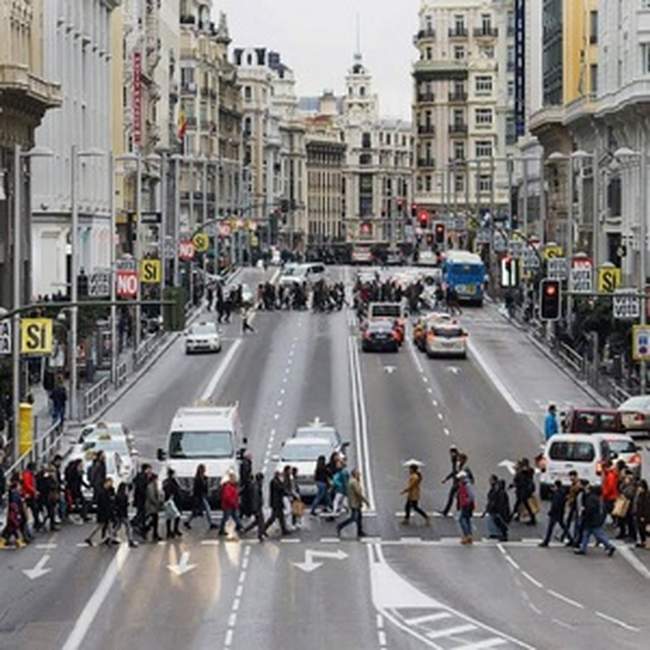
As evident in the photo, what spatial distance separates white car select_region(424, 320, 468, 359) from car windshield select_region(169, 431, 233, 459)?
125ft

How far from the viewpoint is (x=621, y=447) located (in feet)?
174

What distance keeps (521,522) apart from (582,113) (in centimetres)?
7470

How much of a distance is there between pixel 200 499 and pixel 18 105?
141ft

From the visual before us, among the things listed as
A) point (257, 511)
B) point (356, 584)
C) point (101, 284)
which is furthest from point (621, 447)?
point (101, 284)

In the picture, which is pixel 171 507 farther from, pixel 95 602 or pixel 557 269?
pixel 557 269

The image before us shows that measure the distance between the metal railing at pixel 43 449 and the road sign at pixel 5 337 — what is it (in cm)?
228

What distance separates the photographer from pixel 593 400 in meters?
→ 75.4

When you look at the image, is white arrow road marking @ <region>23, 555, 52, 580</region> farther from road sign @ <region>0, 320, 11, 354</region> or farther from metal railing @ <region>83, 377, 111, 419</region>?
metal railing @ <region>83, 377, 111, 419</region>

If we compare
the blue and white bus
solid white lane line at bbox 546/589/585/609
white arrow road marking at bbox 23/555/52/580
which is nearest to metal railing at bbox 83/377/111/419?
white arrow road marking at bbox 23/555/52/580

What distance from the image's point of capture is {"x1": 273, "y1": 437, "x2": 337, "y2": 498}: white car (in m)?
52.2

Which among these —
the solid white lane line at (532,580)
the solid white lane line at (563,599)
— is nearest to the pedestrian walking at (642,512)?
the solid white lane line at (532,580)

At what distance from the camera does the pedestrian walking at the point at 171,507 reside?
46031 millimetres

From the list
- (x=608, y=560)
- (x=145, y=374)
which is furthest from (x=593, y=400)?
(x=608, y=560)

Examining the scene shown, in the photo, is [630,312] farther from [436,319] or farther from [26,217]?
[26,217]
